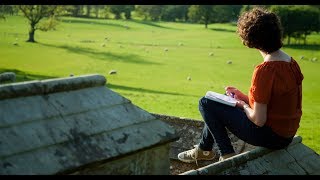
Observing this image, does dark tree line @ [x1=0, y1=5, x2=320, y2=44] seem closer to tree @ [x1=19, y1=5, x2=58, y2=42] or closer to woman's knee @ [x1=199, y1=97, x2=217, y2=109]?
tree @ [x1=19, y1=5, x2=58, y2=42]

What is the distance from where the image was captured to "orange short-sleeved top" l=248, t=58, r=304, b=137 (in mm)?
4719

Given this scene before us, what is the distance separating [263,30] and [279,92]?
68 centimetres

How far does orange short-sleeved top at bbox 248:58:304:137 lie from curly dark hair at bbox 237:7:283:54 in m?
0.24

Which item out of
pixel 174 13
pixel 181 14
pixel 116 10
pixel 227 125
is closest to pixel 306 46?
pixel 227 125

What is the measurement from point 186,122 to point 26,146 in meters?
4.51

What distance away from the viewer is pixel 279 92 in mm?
4734

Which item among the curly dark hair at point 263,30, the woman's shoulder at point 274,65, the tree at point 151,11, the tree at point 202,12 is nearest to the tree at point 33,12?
the curly dark hair at point 263,30

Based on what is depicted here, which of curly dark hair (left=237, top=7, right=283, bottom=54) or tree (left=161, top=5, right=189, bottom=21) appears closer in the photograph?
curly dark hair (left=237, top=7, right=283, bottom=54)

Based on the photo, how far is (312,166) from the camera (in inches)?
190

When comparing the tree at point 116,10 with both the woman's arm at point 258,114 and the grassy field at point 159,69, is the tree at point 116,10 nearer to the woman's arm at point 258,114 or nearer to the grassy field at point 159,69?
the grassy field at point 159,69

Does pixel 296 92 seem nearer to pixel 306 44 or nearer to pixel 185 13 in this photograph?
pixel 306 44

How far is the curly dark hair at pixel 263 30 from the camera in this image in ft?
16.2

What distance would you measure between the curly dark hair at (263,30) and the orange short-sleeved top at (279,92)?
24cm

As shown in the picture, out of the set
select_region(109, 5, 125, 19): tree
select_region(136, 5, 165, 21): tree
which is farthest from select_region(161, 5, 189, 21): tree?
select_region(109, 5, 125, 19): tree
